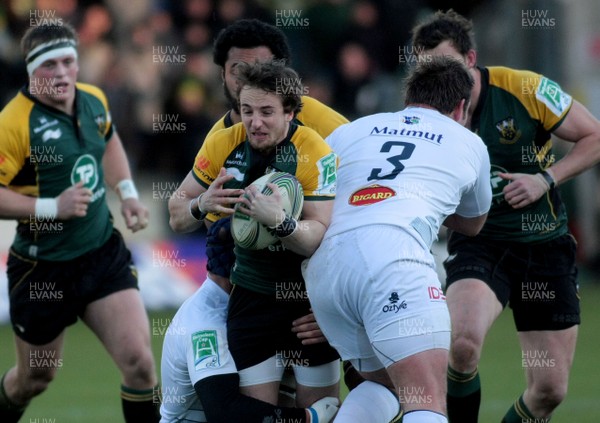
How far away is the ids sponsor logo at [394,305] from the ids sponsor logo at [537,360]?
82.9 inches

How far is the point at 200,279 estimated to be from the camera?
13.1m

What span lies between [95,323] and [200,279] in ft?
18.5

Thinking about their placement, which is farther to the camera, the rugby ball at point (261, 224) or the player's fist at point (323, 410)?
the player's fist at point (323, 410)

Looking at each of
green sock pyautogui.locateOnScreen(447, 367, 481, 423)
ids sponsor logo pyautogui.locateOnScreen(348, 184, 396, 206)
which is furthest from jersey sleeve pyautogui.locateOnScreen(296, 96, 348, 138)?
green sock pyautogui.locateOnScreen(447, 367, 481, 423)

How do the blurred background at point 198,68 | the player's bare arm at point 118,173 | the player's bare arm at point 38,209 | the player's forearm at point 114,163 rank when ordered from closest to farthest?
the player's bare arm at point 38,209 < the player's bare arm at point 118,173 < the player's forearm at point 114,163 < the blurred background at point 198,68

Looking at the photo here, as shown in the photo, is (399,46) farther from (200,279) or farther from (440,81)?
(440,81)

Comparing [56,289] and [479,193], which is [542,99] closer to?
[479,193]

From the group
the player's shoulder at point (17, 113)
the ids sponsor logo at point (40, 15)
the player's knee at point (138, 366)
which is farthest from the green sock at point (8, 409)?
the ids sponsor logo at point (40, 15)

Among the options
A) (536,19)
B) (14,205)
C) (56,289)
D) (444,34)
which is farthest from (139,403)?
(536,19)

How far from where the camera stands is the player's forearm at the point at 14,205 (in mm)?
7172

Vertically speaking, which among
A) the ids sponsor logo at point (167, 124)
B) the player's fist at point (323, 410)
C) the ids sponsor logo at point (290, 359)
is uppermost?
the ids sponsor logo at point (290, 359)

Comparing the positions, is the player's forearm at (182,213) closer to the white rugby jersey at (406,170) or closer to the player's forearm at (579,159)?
the white rugby jersey at (406,170)

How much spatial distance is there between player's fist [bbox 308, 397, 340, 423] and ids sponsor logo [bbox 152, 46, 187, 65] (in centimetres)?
833

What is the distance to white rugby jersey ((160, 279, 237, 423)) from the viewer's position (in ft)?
20.0
